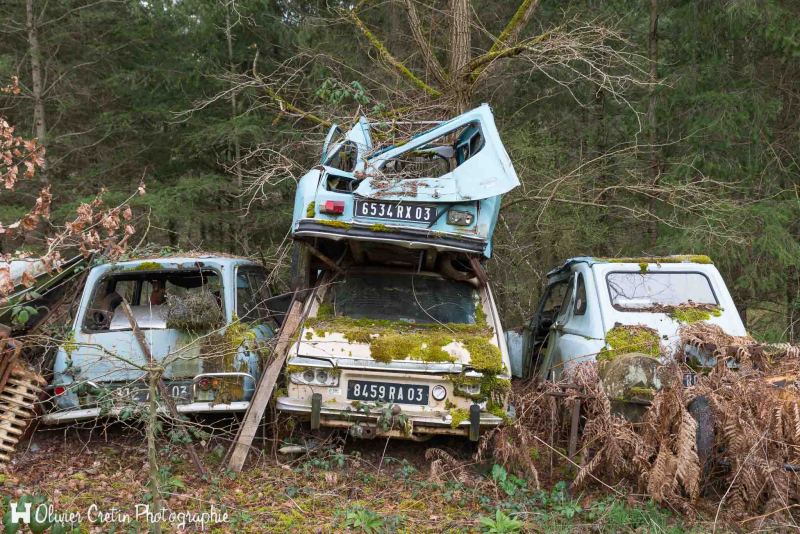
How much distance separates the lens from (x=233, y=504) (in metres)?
5.33

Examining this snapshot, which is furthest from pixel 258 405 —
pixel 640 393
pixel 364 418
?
pixel 640 393

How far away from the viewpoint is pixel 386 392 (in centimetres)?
617

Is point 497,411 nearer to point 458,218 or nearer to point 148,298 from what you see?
point 458,218

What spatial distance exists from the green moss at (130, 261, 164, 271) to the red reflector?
203cm

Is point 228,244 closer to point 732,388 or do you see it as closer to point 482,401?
point 482,401

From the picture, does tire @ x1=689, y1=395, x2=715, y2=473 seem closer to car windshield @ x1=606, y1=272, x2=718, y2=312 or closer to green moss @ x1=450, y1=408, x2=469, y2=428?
green moss @ x1=450, y1=408, x2=469, y2=428

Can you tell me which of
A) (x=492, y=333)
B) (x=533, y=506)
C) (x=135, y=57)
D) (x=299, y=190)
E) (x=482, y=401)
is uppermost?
(x=135, y=57)

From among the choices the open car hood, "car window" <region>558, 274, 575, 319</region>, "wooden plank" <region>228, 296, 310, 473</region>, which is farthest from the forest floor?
"car window" <region>558, 274, 575, 319</region>

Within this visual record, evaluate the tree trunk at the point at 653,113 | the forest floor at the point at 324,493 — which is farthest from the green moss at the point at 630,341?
the tree trunk at the point at 653,113

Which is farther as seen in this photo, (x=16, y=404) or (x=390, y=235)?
(x=390, y=235)

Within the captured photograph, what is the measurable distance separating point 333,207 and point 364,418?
198 centimetres

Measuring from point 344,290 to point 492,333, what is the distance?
1626 mm

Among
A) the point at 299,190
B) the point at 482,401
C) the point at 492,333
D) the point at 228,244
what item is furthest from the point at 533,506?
the point at 228,244

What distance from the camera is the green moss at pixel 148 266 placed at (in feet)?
24.0
